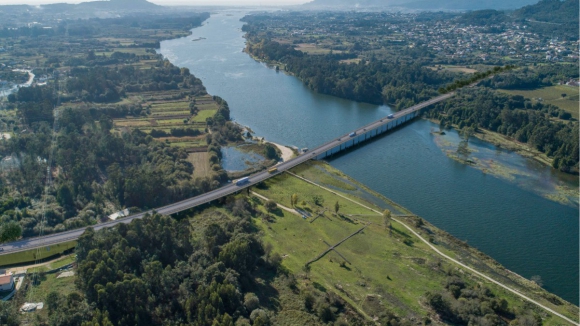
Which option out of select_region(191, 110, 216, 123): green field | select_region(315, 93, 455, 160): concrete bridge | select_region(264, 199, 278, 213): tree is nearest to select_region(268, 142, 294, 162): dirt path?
select_region(315, 93, 455, 160): concrete bridge

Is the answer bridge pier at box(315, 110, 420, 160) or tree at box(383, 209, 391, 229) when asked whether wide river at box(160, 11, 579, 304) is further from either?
tree at box(383, 209, 391, 229)

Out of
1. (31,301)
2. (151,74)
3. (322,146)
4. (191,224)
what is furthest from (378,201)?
(151,74)

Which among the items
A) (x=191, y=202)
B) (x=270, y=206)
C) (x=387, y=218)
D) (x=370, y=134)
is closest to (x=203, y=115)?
(x=370, y=134)

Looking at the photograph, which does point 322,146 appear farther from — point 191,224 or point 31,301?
point 31,301

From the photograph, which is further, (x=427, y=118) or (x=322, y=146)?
(x=427, y=118)

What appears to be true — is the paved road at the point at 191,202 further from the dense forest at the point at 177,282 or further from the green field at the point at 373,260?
the dense forest at the point at 177,282
